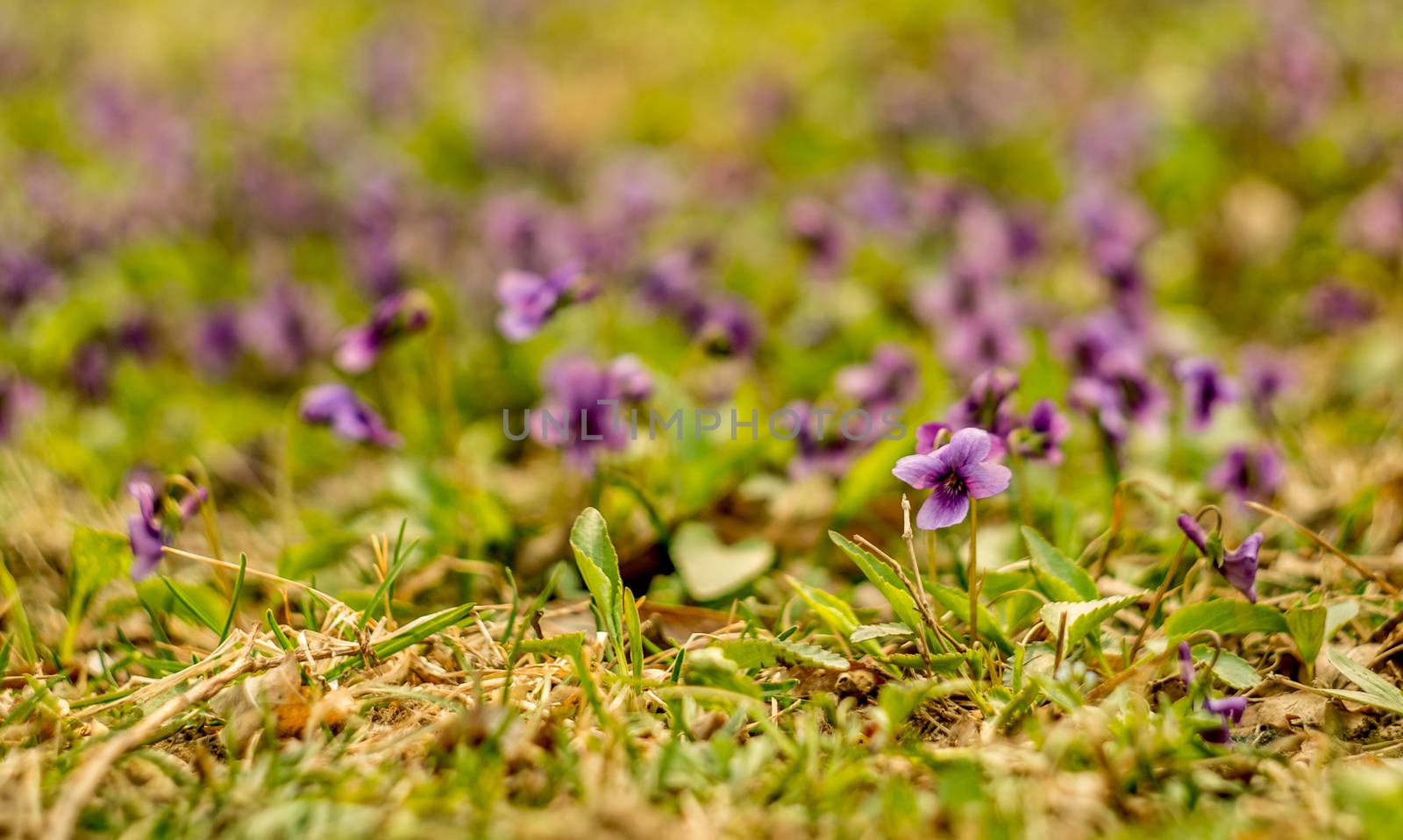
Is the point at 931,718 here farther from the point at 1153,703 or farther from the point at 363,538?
the point at 363,538

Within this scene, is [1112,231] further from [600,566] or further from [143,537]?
[143,537]

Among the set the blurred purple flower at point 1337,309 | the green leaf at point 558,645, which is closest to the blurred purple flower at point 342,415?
the green leaf at point 558,645

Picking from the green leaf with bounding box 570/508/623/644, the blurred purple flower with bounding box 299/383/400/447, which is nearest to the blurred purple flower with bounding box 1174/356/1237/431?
the green leaf with bounding box 570/508/623/644

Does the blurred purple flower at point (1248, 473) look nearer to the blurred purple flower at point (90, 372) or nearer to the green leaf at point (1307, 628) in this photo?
the green leaf at point (1307, 628)

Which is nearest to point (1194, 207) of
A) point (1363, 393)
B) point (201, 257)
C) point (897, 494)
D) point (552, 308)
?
point (1363, 393)

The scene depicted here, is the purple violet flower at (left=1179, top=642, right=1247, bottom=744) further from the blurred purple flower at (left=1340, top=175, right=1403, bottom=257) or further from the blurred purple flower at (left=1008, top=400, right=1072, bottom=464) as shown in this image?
the blurred purple flower at (left=1340, top=175, right=1403, bottom=257)

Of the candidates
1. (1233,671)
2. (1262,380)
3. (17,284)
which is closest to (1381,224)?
(1262,380)
